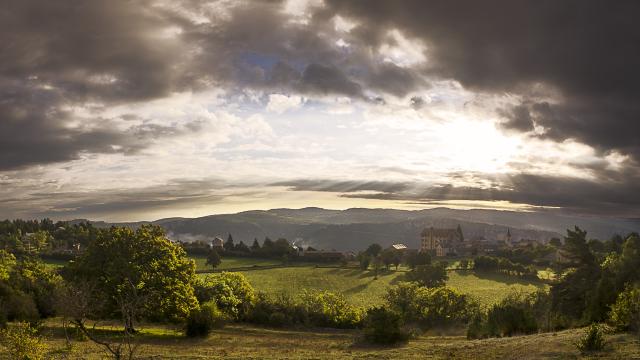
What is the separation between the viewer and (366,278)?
122m

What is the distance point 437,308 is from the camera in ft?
232

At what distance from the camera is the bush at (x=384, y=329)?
156ft

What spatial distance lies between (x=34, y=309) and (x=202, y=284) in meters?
20.6

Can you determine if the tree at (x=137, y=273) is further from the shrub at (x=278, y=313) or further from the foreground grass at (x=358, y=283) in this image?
the foreground grass at (x=358, y=283)

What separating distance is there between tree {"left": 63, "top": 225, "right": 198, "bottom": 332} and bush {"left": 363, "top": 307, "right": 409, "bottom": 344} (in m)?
20.2

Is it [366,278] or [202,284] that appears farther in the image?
[366,278]

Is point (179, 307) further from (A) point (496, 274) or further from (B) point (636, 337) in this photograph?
(A) point (496, 274)

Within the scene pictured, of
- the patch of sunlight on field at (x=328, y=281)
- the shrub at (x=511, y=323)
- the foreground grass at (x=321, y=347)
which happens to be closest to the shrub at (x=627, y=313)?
the foreground grass at (x=321, y=347)

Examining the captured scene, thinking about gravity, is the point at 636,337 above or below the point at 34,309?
above

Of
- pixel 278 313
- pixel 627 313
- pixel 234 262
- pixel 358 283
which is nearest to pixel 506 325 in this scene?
pixel 627 313

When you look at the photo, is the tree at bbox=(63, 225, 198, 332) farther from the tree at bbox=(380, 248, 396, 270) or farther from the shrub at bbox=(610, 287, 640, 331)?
the tree at bbox=(380, 248, 396, 270)

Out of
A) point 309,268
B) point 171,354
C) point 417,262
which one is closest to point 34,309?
point 171,354

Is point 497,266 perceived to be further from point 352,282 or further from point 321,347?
point 321,347

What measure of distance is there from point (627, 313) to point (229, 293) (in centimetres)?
4853
